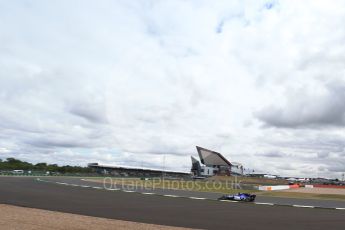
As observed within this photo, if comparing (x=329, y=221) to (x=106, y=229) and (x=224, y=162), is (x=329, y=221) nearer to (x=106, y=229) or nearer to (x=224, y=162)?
(x=106, y=229)

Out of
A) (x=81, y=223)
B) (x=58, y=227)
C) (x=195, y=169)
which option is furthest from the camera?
(x=195, y=169)

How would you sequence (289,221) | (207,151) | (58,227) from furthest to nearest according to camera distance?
(207,151) → (289,221) → (58,227)

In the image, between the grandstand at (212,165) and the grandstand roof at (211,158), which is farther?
the grandstand roof at (211,158)

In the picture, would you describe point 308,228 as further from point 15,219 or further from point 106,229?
point 15,219

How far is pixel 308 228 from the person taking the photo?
15.4 m

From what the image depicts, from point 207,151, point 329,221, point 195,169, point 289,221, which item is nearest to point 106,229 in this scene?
point 289,221

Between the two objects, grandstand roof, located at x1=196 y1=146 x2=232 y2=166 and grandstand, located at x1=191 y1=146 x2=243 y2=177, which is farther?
grandstand roof, located at x1=196 y1=146 x2=232 y2=166

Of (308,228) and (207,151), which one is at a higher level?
(207,151)

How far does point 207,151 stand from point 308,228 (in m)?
164

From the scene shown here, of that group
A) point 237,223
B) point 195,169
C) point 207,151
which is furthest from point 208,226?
point 207,151

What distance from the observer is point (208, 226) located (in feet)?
49.0

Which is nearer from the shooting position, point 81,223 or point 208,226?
point 81,223

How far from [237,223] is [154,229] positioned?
455cm

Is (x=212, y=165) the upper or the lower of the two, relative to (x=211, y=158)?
lower
